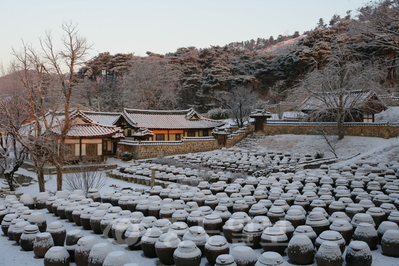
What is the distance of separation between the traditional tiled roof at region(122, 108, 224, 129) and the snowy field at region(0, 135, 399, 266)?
14.5 ft

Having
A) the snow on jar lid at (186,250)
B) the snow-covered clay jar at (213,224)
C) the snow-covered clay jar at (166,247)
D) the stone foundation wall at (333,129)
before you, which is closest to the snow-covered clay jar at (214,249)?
the snow on jar lid at (186,250)

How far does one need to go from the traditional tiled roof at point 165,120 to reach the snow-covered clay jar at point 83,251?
21.1 m

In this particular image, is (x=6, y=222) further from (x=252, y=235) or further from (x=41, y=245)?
(x=252, y=235)

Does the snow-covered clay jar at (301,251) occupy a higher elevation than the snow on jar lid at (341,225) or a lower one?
lower

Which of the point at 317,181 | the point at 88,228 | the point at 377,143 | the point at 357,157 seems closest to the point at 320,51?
the point at 377,143

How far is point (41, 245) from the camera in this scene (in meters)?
7.32

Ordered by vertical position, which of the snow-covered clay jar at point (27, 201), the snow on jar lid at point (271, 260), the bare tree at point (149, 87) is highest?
the bare tree at point (149, 87)

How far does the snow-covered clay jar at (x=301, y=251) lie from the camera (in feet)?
20.6

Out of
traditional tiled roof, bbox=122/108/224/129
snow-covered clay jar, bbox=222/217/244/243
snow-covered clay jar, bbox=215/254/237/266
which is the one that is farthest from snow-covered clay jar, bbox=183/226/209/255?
traditional tiled roof, bbox=122/108/224/129

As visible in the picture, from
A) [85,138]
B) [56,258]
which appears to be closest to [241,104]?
[85,138]

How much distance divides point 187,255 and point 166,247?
60cm

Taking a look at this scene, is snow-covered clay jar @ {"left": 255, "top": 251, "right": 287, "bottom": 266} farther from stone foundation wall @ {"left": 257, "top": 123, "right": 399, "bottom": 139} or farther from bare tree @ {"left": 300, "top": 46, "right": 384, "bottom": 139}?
stone foundation wall @ {"left": 257, "top": 123, "right": 399, "bottom": 139}

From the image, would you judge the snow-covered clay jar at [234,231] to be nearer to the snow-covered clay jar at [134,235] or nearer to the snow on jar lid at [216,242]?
the snow on jar lid at [216,242]

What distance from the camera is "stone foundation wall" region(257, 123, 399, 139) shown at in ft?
71.8
